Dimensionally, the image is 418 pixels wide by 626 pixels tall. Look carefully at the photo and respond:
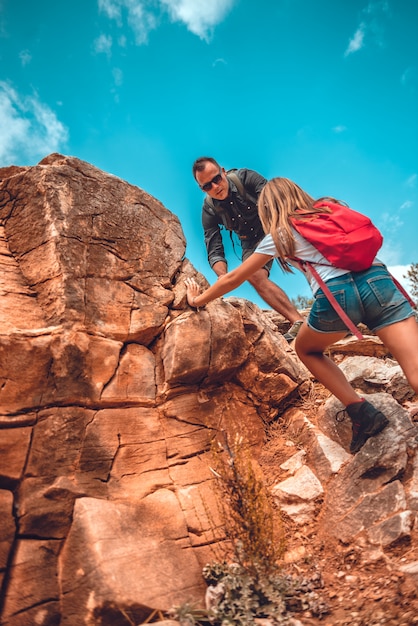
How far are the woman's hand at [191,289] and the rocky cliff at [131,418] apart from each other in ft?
0.43

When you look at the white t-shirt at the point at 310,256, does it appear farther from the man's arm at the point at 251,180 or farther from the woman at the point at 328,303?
the man's arm at the point at 251,180

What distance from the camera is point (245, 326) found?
5926 millimetres

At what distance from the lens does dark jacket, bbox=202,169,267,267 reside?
245 inches

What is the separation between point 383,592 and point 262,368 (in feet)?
9.38

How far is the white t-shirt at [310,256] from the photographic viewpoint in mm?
3783

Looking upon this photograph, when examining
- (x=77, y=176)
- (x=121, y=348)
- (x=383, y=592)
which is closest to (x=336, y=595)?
(x=383, y=592)

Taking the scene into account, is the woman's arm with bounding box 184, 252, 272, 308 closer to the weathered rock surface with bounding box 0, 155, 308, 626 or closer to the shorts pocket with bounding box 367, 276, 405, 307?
the weathered rock surface with bounding box 0, 155, 308, 626

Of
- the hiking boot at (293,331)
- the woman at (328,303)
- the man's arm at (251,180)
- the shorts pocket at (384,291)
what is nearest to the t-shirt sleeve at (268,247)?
the woman at (328,303)

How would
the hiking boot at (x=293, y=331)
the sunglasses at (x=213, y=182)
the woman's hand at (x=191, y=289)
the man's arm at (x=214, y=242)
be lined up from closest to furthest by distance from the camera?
1. the woman's hand at (x=191, y=289)
2. the sunglasses at (x=213, y=182)
3. the hiking boot at (x=293, y=331)
4. the man's arm at (x=214, y=242)

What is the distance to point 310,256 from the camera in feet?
12.8

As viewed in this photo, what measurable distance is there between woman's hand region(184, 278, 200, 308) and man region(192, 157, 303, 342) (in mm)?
1006

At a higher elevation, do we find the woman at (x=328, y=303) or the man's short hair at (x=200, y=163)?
the man's short hair at (x=200, y=163)

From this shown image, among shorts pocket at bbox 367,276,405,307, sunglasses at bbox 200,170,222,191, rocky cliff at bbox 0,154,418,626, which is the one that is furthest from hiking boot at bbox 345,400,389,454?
sunglasses at bbox 200,170,222,191

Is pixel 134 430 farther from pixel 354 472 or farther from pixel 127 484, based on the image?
pixel 354 472
